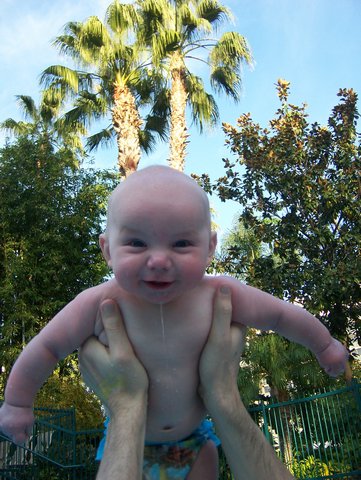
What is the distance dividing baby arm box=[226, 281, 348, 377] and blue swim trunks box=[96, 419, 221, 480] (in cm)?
59

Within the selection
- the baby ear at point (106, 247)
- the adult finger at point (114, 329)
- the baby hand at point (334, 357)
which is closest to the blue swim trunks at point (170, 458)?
the adult finger at point (114, 329)

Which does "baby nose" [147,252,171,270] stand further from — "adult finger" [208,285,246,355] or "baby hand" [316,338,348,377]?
"baby hand" [316,338,348,377]

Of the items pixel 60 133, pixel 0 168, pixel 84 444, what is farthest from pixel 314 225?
pixel 0 168

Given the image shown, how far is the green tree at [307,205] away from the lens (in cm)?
822

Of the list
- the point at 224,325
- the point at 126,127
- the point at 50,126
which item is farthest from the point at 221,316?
the point at 50,126

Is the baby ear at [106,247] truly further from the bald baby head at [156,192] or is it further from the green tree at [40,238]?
the green tree at [40,238]

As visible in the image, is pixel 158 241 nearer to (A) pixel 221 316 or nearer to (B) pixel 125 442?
(A) pixel 221 316

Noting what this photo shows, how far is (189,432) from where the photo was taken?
1.99m

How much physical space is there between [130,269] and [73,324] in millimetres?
419

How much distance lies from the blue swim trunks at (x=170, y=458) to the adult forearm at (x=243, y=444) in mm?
267

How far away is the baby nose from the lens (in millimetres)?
1558

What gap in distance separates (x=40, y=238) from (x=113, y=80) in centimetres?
500

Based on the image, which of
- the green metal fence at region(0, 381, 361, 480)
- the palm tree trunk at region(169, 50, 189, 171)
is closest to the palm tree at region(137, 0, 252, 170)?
the palm tree trunk at region(169, 50, 189, 171)

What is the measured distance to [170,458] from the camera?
1.97 m
